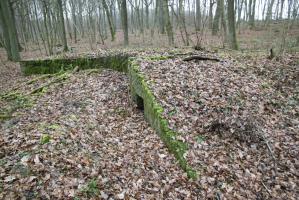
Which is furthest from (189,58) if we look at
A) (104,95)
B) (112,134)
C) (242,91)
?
(112,134)

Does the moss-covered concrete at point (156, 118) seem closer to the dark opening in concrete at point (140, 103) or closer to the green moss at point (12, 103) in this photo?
the dark opening in concrete at point (140, 103)

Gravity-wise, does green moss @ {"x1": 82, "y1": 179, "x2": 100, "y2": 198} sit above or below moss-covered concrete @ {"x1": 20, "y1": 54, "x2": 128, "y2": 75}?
below

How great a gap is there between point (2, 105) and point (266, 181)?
884 cm

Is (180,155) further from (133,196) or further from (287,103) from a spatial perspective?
(287,103)

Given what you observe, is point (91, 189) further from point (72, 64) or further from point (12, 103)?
point (72, 64)

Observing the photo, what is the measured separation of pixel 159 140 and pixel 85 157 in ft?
6.74

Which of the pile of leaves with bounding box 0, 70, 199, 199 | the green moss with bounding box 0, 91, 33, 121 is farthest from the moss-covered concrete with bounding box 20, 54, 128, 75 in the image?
the pile of leaves with bounding box 0, 70, 199, 199

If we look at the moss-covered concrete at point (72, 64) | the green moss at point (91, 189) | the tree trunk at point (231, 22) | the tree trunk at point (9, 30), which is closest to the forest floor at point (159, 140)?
the green moss at point (91, 189)

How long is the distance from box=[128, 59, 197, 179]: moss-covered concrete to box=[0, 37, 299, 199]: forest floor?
0.15 m

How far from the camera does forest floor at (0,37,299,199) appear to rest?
4805mm

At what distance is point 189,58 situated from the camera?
388 inches

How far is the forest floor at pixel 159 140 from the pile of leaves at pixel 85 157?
0.07ft

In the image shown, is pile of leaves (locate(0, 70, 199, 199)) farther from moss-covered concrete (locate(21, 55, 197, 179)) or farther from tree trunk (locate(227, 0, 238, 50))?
tree trunk (locate(227, 0, 238, 50))

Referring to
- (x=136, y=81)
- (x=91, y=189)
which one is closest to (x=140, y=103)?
(x=136, y=81)
